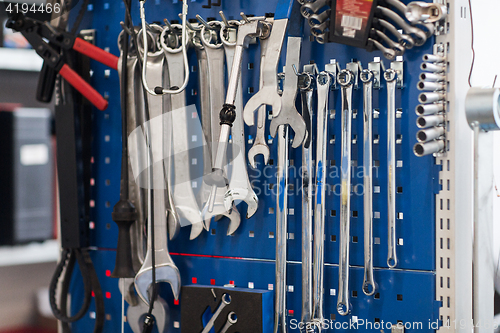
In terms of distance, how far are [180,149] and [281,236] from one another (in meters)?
0.36

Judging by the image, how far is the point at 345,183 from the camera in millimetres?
1137

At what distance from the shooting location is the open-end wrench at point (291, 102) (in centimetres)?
109

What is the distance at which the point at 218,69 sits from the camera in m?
1.26

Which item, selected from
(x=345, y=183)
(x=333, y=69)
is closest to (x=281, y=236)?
(x=345, y=183)

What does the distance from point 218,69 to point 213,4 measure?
0.63ft

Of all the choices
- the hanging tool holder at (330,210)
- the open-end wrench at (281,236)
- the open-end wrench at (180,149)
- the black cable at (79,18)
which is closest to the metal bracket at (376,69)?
the hanging tool holder at (330,210)

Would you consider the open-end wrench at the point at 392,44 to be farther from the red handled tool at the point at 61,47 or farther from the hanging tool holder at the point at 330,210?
the red handled tool at the point at 61,47

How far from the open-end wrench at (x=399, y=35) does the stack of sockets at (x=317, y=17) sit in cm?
12

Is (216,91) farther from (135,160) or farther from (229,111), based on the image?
(135,160)

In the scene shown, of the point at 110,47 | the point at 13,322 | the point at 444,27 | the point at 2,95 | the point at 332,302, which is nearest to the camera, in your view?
the point at 444,27

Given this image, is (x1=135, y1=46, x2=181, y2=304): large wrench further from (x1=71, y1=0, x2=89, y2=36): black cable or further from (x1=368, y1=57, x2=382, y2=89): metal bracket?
(x1=368, y1=57, x2=382, y2=89): metal bracket

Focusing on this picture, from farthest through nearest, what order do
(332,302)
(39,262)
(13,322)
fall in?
(39,262) < (13,322) < (332,302)

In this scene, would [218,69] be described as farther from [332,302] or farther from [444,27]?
[332,302]

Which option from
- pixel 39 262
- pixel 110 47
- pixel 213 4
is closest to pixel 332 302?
pixel 213 4
